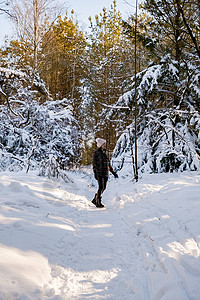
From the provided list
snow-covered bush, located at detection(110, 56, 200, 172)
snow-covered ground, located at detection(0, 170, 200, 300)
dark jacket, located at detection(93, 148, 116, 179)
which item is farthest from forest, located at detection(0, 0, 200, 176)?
snow-covered ground, located at detection(0, 170, 200, 300)

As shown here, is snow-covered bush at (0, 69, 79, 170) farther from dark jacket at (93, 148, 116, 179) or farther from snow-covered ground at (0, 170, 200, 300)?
snow-covered ground at (0, 170, 200, 300)

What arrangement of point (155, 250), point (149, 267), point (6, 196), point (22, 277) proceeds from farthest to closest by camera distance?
point (6, 196) → point (155, 250) → point (149, 267) → point (22, 277)

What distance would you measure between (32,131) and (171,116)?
263 inches

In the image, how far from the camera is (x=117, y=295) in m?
2.07

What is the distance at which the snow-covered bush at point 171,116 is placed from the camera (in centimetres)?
849

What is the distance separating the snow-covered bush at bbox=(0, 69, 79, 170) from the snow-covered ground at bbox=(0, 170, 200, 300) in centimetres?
494

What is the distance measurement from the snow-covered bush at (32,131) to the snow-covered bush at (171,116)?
3.51 metres

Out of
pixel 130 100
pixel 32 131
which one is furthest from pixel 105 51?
pixel 32 131

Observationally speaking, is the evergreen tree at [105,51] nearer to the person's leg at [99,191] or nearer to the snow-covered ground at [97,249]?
the person's leg at [99,191]

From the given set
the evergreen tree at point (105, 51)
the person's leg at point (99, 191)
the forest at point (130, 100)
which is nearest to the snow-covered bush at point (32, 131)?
the forest at point (130, 100)

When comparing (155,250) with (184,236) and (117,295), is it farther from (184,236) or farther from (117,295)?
(117,295)

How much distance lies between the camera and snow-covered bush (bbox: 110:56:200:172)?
8492 mm

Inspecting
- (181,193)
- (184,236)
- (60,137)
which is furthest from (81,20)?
(184,236)

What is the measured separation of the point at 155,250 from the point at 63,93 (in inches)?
714
